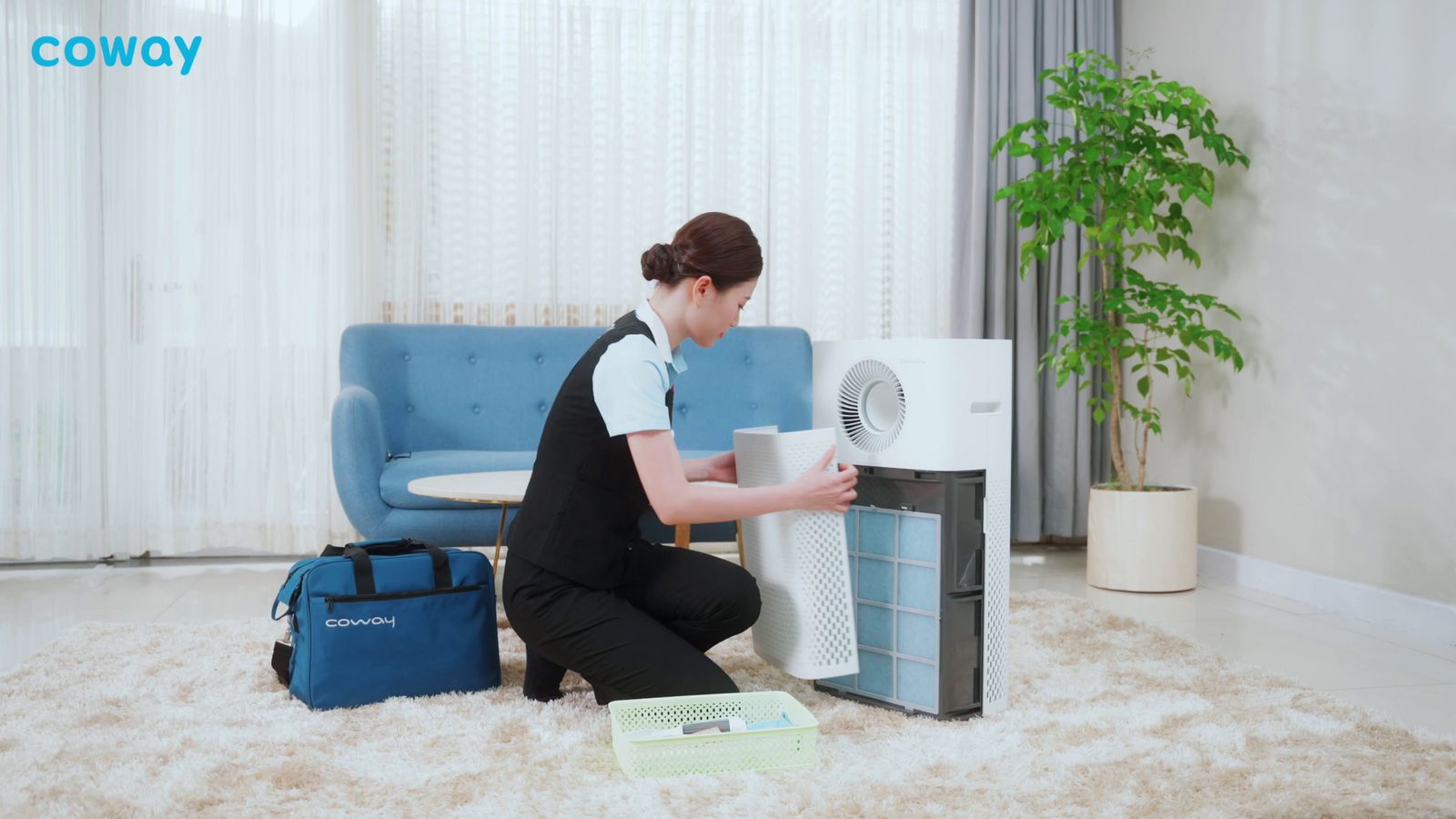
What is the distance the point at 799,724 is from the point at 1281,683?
3.77 ft

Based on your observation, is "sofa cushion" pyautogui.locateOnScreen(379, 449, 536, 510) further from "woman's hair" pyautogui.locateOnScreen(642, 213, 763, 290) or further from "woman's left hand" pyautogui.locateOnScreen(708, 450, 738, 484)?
"woman's hair" pyautogui.locateOnScreen(642, 213, 763, 290)

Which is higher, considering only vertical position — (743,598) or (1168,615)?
(743,598)

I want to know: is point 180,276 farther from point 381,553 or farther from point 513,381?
point 381,553

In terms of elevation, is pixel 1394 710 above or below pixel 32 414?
below

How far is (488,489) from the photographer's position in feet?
8.24

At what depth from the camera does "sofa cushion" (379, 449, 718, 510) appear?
3066mm

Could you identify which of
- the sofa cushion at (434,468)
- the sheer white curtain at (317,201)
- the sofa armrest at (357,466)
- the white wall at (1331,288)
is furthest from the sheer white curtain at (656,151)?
the white wall at (1331,288)

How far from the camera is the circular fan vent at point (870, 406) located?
2.02m

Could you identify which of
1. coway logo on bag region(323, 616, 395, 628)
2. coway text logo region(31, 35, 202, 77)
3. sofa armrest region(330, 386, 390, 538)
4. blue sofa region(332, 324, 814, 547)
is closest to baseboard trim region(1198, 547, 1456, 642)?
blue sofa region(332, 324, 814, 547)

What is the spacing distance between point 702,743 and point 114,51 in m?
3.34

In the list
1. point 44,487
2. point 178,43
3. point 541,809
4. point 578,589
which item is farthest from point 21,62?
point 541,809

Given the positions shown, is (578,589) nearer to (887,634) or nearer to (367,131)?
(887,634)

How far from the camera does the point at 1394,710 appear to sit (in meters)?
2.13

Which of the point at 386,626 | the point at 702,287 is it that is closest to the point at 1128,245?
the point at 702,287
